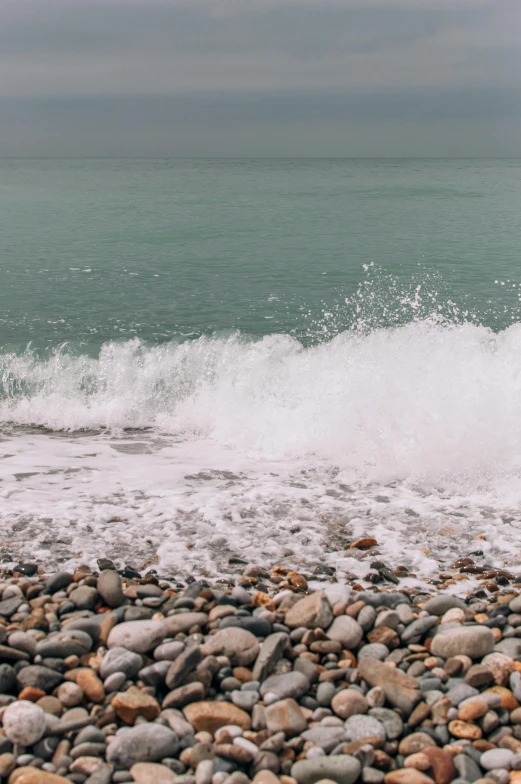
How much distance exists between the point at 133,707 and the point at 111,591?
109 cm

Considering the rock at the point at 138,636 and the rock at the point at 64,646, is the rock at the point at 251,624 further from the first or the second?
the rock at the point at 64,646

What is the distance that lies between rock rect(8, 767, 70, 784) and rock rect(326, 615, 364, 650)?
167 centimetres

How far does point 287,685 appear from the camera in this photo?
388 centimetres

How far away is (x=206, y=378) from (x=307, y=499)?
499cm

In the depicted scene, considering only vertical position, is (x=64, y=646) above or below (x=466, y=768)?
above

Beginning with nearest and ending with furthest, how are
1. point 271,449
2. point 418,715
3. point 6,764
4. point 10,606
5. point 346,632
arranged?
point 6,764 < point 418,715 < point 346,632 < point 10,606 < point 271,449

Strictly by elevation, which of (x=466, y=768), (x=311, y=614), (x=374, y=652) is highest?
(x=311, y=614)

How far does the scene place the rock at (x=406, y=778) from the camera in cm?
333

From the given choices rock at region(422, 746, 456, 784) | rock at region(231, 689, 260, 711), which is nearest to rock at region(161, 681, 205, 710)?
rock at region(231, 689, 260, 711)

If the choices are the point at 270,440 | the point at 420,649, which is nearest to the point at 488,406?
the point at 270,440

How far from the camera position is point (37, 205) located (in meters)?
44.5

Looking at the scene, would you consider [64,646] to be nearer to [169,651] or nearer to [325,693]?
[169,651]

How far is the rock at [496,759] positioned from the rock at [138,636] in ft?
5.84

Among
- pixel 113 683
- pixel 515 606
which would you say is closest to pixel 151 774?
pixel 113 683
